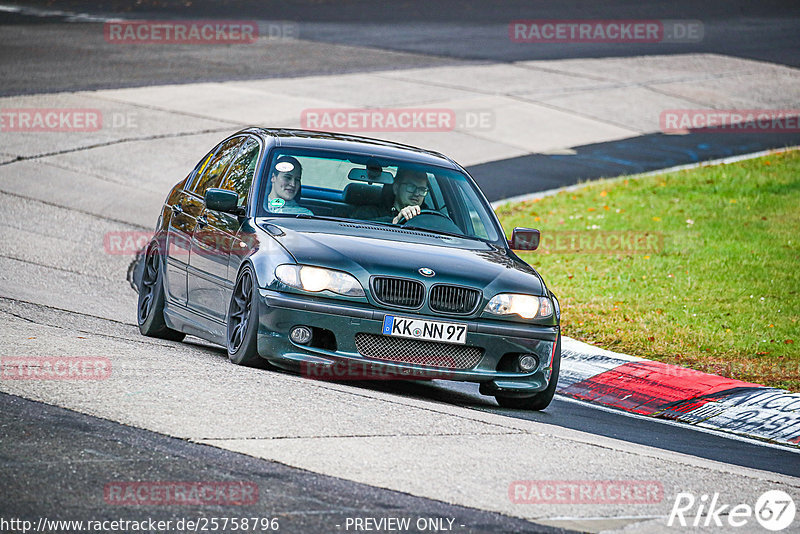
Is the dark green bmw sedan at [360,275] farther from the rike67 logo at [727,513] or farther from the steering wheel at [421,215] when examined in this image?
the rike67 logo at [727,513]

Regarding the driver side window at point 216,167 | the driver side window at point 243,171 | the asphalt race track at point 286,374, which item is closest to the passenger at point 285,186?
the driver side window at point 243,171

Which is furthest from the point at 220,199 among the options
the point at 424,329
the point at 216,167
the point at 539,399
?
the point at 539,399

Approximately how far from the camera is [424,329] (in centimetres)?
777

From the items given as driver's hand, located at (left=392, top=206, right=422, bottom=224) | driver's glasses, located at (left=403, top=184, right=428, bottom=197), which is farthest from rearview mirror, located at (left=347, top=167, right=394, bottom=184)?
driver's hand, located at (left=392, top=206, right=422, bottom=224)

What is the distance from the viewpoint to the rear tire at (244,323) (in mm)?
7855

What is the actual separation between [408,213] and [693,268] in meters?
5.56

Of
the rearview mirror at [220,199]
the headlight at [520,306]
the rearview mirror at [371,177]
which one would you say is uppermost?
the rearview mirror at [371,177]

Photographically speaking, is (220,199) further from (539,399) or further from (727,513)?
(727,513)

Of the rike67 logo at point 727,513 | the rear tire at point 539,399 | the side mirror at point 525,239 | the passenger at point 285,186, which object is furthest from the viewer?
the side mirror at point 525,239

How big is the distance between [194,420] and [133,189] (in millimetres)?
11250

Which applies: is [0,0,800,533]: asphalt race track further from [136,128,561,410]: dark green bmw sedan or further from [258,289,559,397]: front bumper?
[136,128,561,410]: dark green bmw sedan

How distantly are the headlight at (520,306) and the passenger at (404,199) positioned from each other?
121 centimetres

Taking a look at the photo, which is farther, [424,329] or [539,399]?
[539,399]

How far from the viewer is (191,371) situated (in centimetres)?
759
